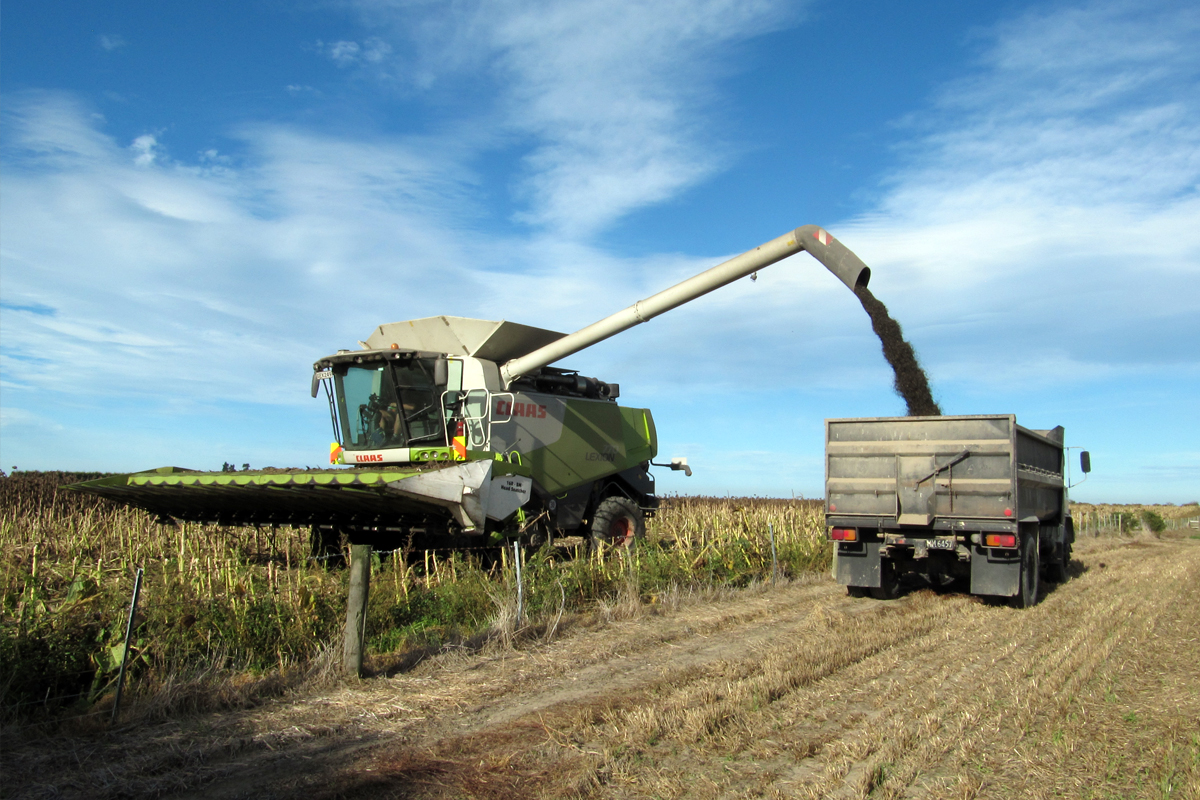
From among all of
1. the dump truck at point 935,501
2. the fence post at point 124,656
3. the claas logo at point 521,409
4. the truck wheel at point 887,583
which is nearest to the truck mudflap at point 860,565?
the dump truck at point 935,501

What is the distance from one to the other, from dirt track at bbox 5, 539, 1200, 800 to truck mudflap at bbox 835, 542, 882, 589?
206 centimetres

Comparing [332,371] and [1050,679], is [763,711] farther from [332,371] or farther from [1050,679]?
[332,371]

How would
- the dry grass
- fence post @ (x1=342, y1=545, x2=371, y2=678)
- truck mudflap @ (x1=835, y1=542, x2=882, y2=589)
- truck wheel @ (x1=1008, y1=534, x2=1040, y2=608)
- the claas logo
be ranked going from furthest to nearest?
the claas logo, truck mudflap @ (x1=835, y1=542, x2=882, y2=589), truck wheel @ (x1=1008, y1=534, x2=1040, y2=608), fence post @ (x1=342, y1=545, x2=371, y2=678), the dry grass

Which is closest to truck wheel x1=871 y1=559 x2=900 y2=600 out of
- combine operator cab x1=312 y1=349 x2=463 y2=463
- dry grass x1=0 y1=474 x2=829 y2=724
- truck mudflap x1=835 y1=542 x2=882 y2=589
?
truck mudflap x1=835 y1=542 x2=882 y2=589

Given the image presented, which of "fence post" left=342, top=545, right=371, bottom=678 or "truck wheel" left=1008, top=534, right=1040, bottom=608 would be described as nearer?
"fence post" left=342, top=545, right=371, bottom=678

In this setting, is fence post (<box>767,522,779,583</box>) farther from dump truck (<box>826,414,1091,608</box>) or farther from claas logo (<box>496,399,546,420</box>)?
claas logo (<box>496,399,546,420</box>)

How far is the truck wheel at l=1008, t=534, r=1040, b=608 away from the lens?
9.12m

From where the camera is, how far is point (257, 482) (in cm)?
832

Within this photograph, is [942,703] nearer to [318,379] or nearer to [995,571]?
[995,571]

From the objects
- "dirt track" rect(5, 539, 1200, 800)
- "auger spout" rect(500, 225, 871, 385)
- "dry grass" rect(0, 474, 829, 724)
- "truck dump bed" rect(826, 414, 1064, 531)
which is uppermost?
"auger spout" rect(500, 225, 871, 385)

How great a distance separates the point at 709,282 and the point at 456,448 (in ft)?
13.2

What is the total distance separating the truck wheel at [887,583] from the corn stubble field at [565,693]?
849 millimetres

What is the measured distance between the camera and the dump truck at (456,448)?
339 inches

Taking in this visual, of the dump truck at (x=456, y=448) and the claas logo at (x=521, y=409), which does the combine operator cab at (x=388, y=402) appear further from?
the claas logo at (x=521, y=409)
